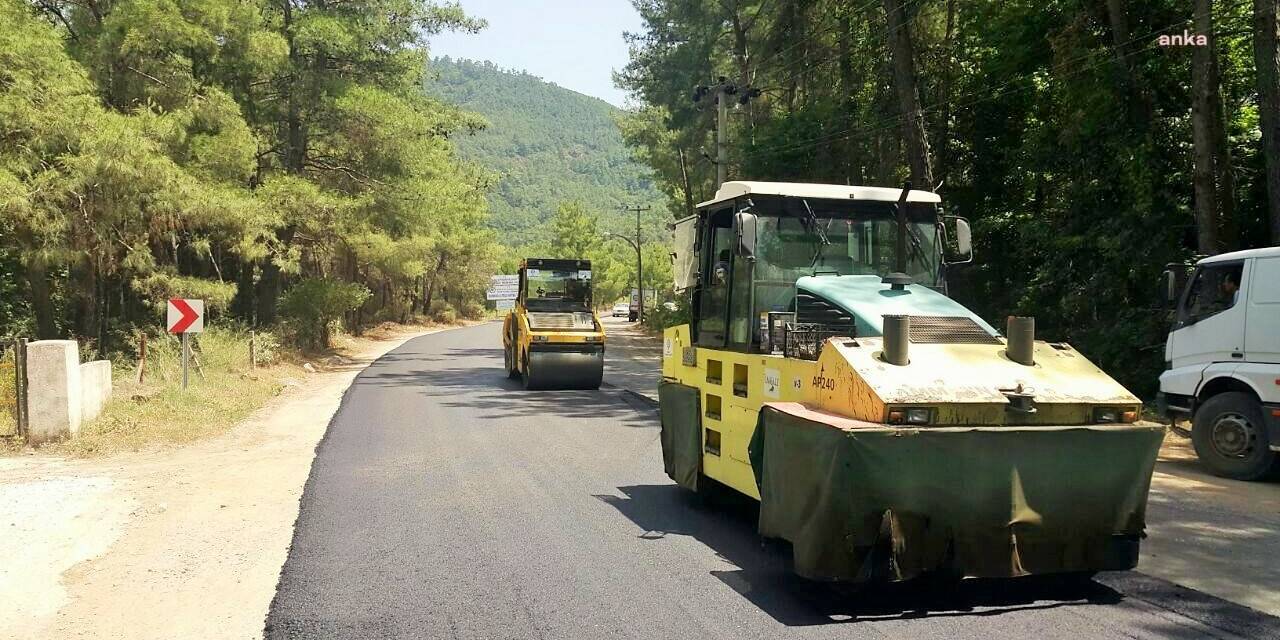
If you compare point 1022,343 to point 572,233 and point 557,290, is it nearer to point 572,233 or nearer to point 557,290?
point 557,290

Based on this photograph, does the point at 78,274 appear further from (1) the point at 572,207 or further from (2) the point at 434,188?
(1) the point at 572,207

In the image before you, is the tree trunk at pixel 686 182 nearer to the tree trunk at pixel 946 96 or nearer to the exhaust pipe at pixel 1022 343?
the tree trunk at pixel 946 96

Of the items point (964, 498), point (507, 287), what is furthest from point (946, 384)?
point (507, 287)

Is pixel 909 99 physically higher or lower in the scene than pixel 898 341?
higher

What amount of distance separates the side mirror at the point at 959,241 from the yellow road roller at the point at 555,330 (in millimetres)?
12620

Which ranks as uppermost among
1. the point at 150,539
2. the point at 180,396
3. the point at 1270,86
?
the point at 1270,86

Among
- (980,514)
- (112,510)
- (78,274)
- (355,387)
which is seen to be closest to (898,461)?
(980,514)

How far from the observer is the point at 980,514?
5.46 m

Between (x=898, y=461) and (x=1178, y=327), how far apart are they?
7.44 metres

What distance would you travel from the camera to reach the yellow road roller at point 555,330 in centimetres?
2042

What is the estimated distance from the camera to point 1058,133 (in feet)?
61.7

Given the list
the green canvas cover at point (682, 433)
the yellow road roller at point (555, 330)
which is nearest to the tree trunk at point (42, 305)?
the yellow road roller at point (555, 330)

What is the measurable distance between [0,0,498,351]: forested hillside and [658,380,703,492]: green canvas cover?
14.0 meters

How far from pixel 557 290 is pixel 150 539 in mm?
15076
